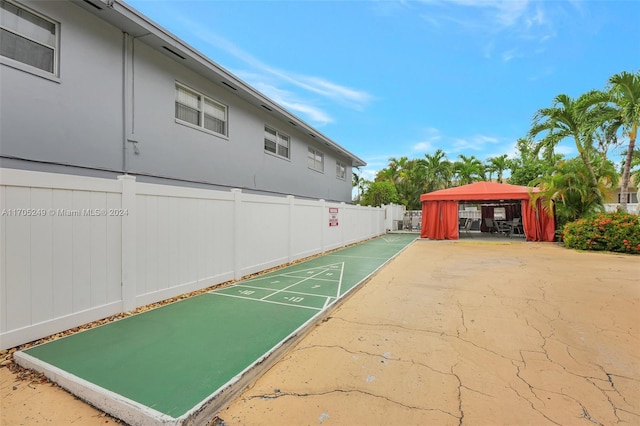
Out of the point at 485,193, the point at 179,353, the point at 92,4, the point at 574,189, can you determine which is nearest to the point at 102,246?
the point at 179,353

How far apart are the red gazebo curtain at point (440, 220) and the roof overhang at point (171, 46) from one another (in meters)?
10.5

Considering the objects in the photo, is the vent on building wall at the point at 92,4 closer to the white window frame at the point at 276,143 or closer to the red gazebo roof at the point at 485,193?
the white window frame at the point at 276,143

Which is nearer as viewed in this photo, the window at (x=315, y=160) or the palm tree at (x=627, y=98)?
the palm tree at (x=627, y=98)

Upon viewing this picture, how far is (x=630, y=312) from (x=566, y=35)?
10.9m

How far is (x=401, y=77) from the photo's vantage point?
16203mm

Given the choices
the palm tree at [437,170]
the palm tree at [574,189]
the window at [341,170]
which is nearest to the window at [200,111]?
the window at [341,170]

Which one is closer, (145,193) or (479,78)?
(145,193)

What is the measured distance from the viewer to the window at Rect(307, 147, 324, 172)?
14.9 meters

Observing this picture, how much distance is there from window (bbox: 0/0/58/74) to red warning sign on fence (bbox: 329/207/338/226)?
8.52 m

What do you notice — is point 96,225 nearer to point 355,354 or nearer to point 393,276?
point 355,354

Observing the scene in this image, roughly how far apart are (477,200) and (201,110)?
14.4m

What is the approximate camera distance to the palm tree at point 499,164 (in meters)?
27.7

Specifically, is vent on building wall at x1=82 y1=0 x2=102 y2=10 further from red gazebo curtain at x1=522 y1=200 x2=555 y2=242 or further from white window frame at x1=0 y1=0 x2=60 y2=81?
red gazebo curtain at x1=522 y1=200 x2=555 y2=242

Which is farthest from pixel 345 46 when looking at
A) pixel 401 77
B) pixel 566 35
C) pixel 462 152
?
pixel 462 152
